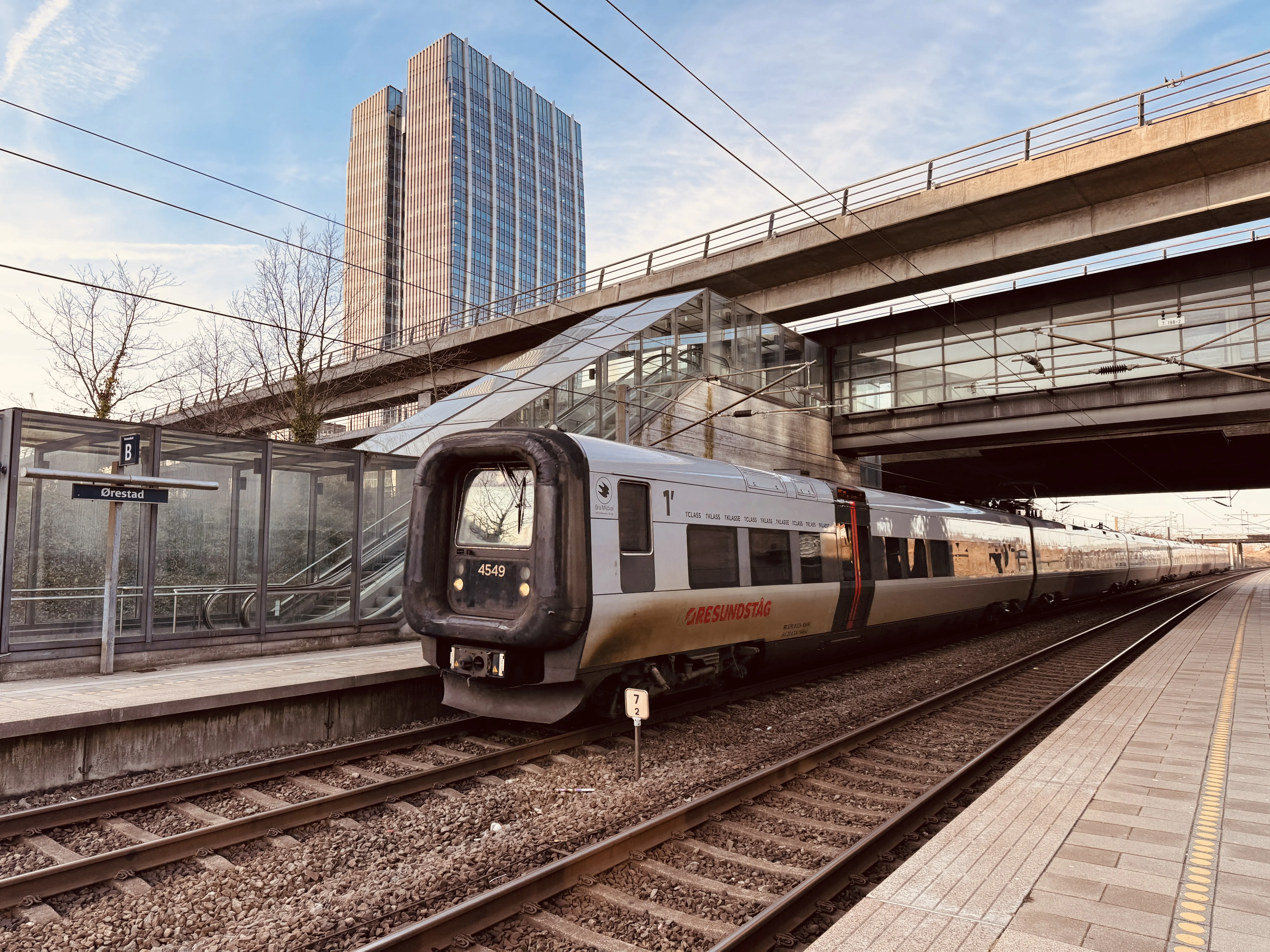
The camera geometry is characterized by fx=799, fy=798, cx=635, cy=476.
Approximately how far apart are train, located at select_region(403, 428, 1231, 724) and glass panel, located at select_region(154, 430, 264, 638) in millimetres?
3656

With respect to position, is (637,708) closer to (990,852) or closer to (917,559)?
(990,852)

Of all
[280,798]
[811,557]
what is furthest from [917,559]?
[280,798]

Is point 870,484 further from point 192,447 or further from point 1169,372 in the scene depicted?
point 192,447

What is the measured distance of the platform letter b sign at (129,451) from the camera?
9.91m

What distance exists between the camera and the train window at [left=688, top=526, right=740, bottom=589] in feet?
29.7

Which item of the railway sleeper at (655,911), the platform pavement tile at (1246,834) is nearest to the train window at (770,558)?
the platform pavement tile at (1246,834)

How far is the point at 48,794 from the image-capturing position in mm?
6828

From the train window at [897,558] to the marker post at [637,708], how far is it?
315 inches

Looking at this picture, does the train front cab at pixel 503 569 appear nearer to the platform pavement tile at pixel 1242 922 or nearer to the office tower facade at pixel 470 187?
the platform pavement tile at pixel 1242 922

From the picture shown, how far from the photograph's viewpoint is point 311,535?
12.3 m

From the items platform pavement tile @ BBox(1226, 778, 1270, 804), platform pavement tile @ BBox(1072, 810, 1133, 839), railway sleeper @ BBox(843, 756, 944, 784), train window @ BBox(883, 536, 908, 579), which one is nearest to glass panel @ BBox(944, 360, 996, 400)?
train window @ BBox(883, 536, 908, 579)

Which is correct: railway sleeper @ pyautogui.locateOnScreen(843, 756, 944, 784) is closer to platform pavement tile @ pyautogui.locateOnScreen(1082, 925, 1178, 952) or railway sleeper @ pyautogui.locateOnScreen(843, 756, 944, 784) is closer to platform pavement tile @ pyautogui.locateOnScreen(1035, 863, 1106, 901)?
platform pavement tile @ pyautogui.locateOnScreen(1035, 863, 1106, 901)

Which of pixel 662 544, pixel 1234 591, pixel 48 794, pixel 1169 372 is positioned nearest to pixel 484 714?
pixel 662 544

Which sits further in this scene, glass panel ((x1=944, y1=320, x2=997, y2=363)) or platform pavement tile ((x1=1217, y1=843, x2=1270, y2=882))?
glass panel ((x1=944, y1=320, x2=997, y2=363))
